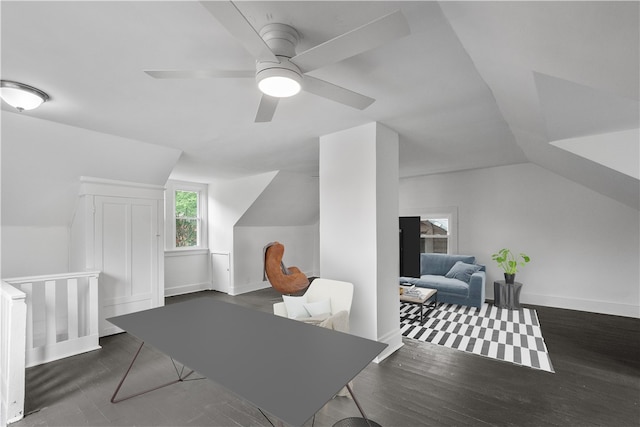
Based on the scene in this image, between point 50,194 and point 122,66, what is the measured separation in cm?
272

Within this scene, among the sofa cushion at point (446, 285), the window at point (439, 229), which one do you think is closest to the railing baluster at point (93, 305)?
the sofa cushion at point (446, 285)

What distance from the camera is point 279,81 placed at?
150 cm

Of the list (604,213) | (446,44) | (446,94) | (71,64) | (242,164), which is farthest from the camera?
(242,164)

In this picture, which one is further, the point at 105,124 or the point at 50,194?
the point at 50,194

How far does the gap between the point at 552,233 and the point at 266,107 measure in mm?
5197

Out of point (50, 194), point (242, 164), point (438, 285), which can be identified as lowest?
point (438, 285)

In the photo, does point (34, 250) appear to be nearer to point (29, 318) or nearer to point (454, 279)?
point (29, 318)

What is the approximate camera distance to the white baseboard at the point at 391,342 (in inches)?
117

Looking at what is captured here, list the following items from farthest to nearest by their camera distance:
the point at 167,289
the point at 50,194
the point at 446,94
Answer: the point at 167,289
the point at 50,194
the point at 446,94

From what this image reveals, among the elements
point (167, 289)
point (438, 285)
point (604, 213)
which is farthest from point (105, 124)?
point (604, 213)

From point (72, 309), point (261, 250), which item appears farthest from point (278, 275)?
point (72, 309)

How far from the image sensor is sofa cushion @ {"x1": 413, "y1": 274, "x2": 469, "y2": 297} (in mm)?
4562

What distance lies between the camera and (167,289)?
5652 mm

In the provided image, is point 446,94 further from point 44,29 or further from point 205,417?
point 205,417
